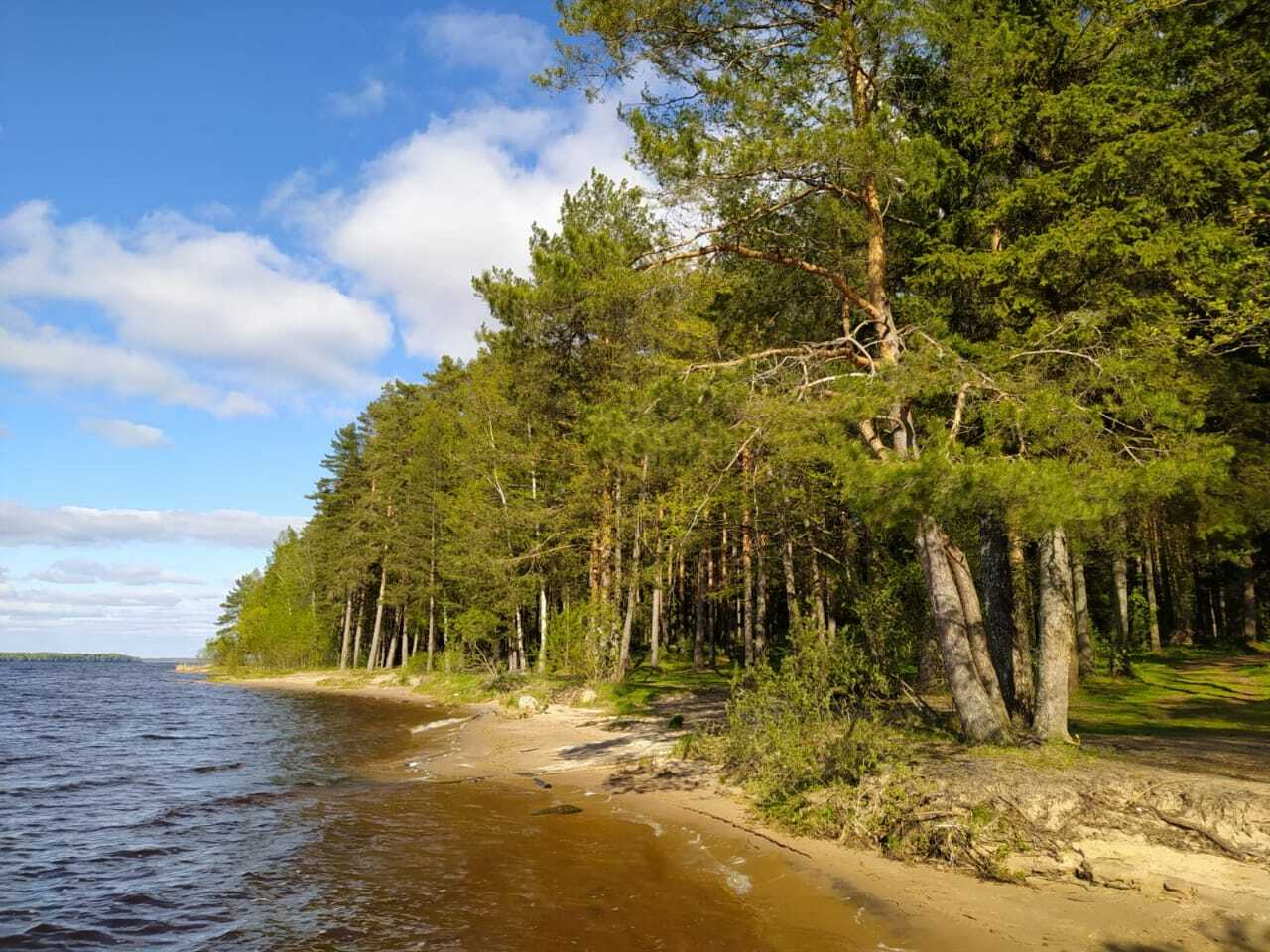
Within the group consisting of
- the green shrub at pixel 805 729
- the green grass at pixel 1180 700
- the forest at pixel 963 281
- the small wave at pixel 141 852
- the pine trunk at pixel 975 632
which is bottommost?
the small wave at pixel 141 852

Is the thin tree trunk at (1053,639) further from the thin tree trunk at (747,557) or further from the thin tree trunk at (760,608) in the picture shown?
the thin tree trunk at (760,608)

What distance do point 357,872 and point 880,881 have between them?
6.23m

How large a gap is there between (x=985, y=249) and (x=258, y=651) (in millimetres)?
70015

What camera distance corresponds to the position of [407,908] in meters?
7.68

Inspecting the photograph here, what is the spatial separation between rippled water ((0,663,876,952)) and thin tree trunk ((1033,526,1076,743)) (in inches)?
198

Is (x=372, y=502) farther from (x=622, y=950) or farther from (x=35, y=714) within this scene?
(x=622, y=950)

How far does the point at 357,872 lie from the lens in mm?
8922

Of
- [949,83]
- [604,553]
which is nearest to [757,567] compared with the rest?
[604,553]

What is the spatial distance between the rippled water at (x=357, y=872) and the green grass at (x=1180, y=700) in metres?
8.75

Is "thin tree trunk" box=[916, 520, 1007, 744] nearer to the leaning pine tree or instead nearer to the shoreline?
the leaning pine tree

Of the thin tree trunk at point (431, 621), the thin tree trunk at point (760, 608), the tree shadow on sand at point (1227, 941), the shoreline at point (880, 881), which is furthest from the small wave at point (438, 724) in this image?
the tree shadow on sand at point (1227, 941)

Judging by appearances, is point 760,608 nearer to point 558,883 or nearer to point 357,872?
point 558,883

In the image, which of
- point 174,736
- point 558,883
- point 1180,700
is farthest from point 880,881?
point 174,736

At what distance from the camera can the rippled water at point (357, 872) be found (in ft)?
23.1
